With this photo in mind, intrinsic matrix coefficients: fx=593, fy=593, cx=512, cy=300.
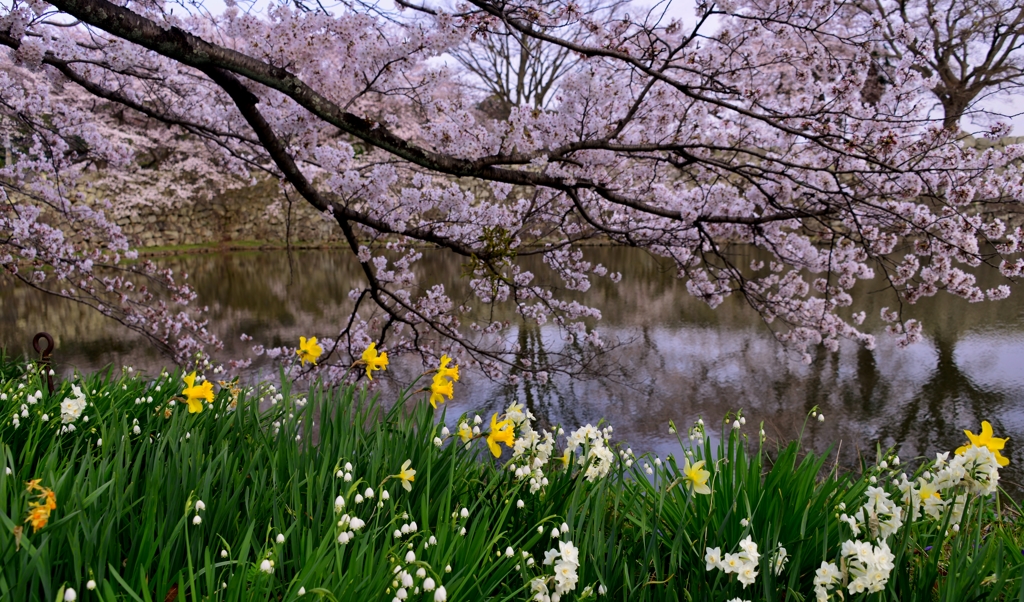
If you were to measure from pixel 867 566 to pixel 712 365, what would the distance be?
19.8 ft

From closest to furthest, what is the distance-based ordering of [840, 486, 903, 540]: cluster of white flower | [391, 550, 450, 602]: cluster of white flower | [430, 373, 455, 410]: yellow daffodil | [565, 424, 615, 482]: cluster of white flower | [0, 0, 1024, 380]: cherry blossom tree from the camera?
[391, 550, 450, 602]: cluster of white flower → [840, 486, 903, 540]: cluster of white flower → [430, 373, 455, 410]: yellow daffodil → [565, 424, 615, 482]: cluster of white flower → [0, 0, 1024, 380]: cherry blossom tree

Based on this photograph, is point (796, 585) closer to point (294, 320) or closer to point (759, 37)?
point (759, 37)

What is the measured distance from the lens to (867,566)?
1.23 m

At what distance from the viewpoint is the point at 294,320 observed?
29.8 feet

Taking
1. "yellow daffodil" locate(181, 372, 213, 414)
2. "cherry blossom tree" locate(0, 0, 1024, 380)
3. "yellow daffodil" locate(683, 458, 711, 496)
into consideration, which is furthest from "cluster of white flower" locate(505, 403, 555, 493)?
"cherry blossom tree" locate(0, 0, 1024, 380)

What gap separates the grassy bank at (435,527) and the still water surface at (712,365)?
1765 mm

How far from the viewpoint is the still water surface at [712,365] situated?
5320mm

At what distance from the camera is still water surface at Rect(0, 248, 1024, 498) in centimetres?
532

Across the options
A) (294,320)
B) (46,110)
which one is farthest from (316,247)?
(46,110)

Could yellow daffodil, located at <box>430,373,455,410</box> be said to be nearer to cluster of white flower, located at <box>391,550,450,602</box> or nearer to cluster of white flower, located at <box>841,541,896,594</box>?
cluster of white flower, located at <box>391,550,450,602</box>

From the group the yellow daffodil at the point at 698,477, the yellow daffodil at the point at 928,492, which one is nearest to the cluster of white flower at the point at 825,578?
the yellow daffodil at the point at 698,477

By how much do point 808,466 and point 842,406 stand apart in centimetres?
475

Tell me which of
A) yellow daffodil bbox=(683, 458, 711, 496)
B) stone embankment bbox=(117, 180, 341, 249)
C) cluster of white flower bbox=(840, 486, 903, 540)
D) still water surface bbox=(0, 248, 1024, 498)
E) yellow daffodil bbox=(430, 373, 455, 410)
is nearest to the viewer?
cluster of white flower bbox=(840, 486, 903, 540)

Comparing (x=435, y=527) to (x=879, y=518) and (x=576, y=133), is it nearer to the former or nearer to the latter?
(x=879, y=518)
